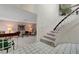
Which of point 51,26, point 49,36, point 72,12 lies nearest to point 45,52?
point 49,36

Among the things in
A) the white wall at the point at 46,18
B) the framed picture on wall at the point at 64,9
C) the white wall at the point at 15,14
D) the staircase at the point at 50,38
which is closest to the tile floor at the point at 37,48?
the staircase at the point at 50,38

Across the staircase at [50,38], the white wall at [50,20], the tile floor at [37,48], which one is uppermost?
the white wall at [50,20]

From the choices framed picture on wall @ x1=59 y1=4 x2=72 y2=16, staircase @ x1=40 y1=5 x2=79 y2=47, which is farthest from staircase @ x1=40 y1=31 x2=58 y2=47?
framed picture on wall @ x1=59 y1=4 x2=72 y2=16

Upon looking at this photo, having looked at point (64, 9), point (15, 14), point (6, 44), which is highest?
point (64, 9)

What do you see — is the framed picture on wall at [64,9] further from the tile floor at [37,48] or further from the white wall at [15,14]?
the tile floor at [37,48]

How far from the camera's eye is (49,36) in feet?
10.9

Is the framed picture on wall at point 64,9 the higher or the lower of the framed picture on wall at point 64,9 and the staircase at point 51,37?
the higher

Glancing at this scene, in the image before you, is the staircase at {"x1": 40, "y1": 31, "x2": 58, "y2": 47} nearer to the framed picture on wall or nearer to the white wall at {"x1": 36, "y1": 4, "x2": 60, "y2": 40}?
the white wall at {"x1": 36, "y1": 4, "x2": 60, "y2": 40}

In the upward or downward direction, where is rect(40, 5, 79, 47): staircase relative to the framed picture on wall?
downward

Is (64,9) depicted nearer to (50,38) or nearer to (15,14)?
(50,38)

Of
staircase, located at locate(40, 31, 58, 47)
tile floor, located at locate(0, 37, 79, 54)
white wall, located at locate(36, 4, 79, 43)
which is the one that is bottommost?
tile floor, located at locate(0, 37, 79, 54)

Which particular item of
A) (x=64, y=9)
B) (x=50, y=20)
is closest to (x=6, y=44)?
(x=50, y=20)

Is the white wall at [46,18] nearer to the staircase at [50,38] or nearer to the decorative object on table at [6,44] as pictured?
the staircase at [50,38]
